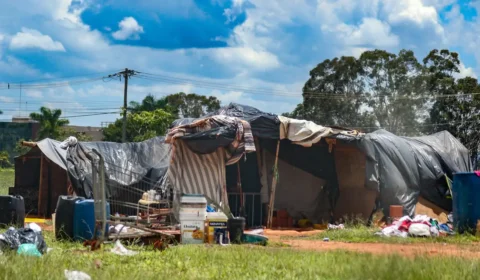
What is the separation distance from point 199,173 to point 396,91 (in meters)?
23.7

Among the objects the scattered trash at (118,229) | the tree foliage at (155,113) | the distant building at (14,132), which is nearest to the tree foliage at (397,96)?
the tree foliage at (155,113)

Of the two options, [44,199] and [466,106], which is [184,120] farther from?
[466,106]

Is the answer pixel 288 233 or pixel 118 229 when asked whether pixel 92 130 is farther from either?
pixel 118 229

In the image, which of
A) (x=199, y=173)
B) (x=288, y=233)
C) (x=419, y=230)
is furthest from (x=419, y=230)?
(x=199, y=173)

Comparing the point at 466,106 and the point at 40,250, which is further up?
the point at 466,106

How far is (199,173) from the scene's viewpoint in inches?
736

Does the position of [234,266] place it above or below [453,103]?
below

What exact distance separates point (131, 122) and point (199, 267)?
36.8 m

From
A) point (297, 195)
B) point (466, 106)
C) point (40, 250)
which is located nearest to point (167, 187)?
point (297, 195)

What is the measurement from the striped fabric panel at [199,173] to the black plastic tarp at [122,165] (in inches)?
82.3

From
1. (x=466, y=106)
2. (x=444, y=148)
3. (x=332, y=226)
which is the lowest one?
(x=332, y=226)

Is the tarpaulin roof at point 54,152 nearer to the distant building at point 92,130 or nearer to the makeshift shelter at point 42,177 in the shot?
the makeshift shelter at point 42,177

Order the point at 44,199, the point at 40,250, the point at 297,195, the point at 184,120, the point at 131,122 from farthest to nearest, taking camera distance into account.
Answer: the point at 131,122, the point at 44,199, the point at 297,195, the point at 184,120, the point at 40,250

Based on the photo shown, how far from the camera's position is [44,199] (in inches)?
903
